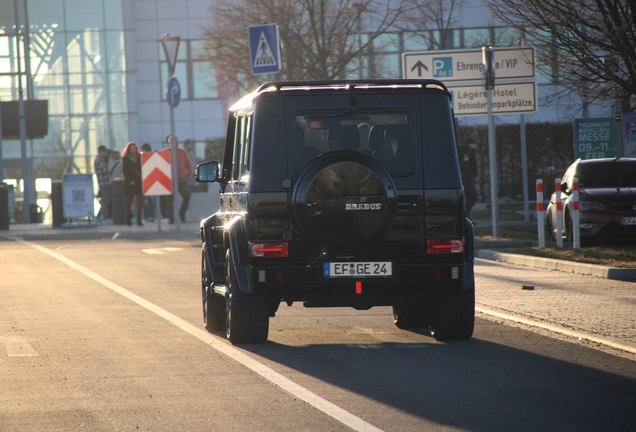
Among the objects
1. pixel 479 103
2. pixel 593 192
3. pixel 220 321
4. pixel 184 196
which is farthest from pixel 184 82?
pixel 220 321

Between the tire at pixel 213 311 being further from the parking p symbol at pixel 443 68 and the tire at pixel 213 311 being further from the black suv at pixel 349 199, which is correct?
the parking p symbol at pixel 443 68

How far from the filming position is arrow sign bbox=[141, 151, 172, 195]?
87.1ft

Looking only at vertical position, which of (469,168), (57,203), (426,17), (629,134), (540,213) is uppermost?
(426,17)

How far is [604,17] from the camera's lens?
15.1 metres

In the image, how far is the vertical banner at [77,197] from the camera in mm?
29594

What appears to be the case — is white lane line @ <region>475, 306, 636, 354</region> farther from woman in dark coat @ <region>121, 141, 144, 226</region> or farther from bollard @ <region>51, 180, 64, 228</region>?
bollard @ <region>51, 180, 64, 228</region>

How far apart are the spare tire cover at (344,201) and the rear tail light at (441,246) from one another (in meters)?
0.38

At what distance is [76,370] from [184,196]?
2175cm

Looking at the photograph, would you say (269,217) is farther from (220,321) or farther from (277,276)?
(220,321)

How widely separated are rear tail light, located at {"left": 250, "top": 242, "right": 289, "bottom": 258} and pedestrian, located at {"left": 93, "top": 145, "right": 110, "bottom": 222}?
2252cm

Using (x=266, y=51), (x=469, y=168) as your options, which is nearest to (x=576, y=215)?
(x=469, y=168)

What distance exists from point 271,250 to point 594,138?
15.9m

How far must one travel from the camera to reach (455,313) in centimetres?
918

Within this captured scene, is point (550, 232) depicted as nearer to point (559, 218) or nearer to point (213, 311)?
point (559, 218)
